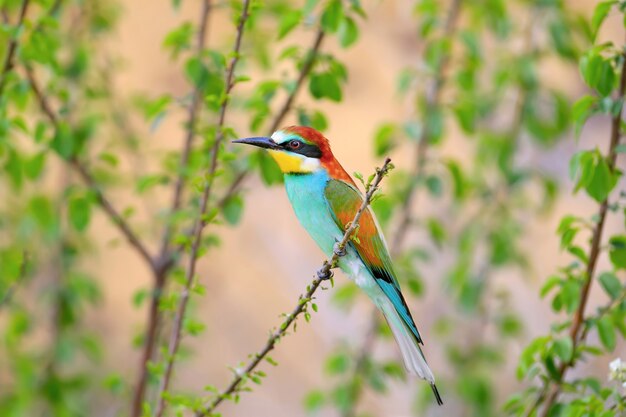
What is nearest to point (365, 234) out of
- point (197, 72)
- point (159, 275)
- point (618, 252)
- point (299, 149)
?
point (299, 149)

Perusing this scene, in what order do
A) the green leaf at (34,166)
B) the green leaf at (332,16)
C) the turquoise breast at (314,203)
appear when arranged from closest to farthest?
1. the turquoise breast at (314,203)
2. the green leaf at (332,16)
3. the green leaf at (34,166)

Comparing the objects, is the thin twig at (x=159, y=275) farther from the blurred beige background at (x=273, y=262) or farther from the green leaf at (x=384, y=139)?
the blurred beige background at (x=273, y=262)

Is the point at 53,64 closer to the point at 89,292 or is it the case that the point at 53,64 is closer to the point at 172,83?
the point at 89,292

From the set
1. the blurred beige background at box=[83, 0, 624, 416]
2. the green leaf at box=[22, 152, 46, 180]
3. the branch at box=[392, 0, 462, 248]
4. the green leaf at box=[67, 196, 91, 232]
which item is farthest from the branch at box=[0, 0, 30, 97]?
the blurred beige background at box=[83, 0, 624, 416]

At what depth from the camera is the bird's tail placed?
1146mm

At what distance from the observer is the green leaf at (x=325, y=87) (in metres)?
1.46

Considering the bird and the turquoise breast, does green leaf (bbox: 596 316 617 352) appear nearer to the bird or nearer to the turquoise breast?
the bird

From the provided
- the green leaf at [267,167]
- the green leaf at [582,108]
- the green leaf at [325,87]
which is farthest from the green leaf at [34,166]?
the green leaf at [582,108]

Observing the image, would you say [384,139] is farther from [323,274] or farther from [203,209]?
[323,274]

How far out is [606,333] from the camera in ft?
4.24

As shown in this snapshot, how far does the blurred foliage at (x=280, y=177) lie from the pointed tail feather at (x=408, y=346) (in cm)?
21

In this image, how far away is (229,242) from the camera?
11.5 feet

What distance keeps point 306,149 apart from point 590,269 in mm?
465

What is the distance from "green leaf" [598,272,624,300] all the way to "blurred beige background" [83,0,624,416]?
1.86 metres
